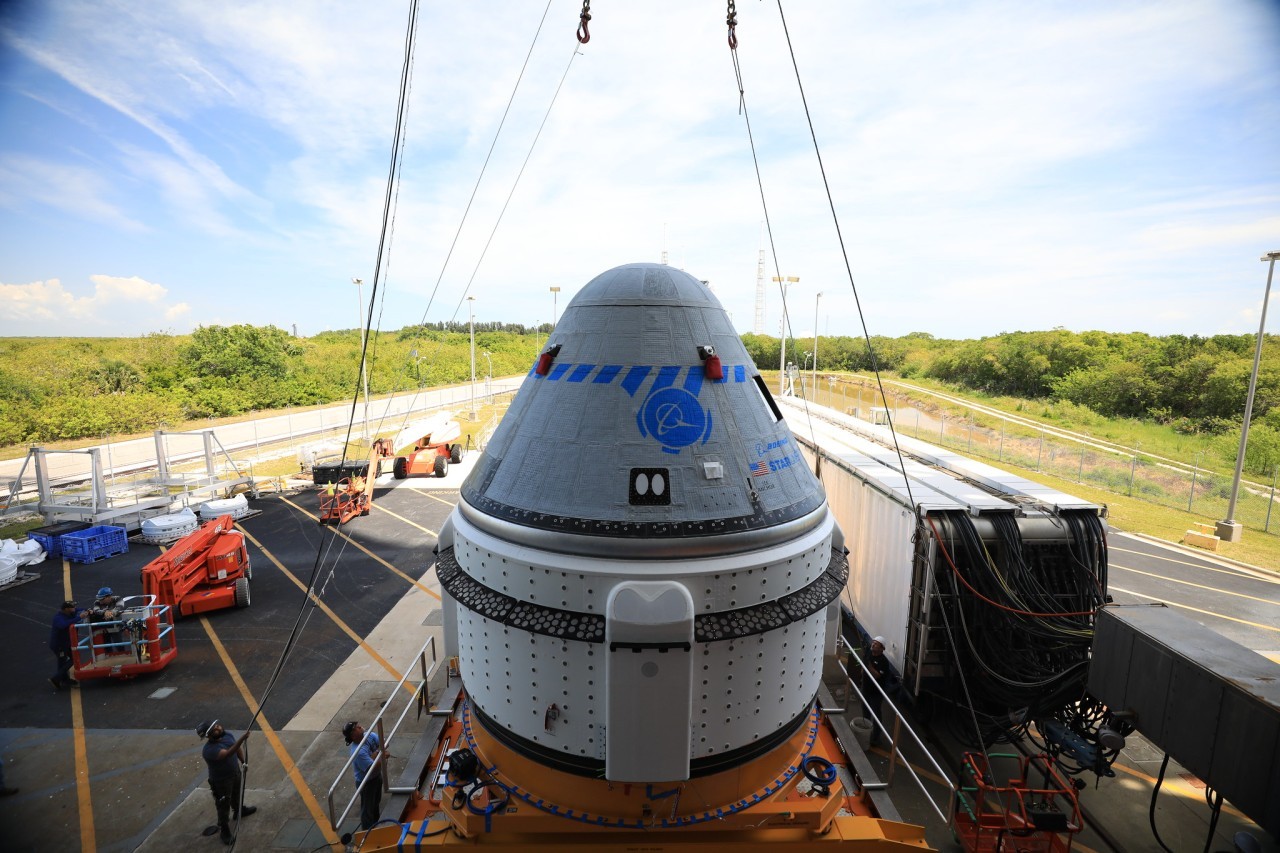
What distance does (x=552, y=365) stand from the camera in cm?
649

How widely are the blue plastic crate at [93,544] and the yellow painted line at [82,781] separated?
872 centimetres

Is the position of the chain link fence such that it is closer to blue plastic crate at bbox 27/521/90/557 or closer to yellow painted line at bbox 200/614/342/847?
yellow painted line at bbox 200/614/342/847

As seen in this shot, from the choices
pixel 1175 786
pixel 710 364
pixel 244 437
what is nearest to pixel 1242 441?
pixel 1175 786

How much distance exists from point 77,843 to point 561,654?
8.04m

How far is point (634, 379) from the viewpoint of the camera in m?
5.90

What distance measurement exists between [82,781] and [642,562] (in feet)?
33.5

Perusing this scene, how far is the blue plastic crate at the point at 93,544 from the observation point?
1788cm

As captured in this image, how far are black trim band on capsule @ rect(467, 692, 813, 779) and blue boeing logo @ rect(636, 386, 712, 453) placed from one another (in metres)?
2.88

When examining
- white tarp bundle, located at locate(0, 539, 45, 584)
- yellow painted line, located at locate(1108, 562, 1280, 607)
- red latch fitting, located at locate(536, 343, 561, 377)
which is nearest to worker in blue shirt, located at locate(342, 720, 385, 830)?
red latch fitting, located at locate(536, 343, 561, 377)

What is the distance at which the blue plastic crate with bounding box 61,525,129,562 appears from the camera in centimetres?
1788

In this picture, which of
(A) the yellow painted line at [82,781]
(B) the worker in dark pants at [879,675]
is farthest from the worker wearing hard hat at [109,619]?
(B) the worker in dark pants at [879,675]

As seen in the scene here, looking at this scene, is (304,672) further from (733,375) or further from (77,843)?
(733,375)

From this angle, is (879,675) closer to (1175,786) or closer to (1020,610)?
(1020,610)

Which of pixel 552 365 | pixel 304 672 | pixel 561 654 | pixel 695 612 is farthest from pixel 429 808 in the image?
pixel 304 672
